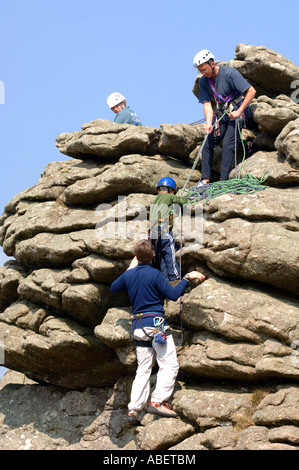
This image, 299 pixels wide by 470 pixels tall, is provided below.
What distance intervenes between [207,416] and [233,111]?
33.2 ft

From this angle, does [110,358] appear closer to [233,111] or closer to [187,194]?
[187,194]

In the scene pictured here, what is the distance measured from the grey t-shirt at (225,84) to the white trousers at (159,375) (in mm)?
9040

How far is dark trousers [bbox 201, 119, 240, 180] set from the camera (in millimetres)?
18703

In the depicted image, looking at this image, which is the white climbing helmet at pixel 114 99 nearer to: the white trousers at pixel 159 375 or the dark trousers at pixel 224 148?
the dark trousers at pixel 224 148

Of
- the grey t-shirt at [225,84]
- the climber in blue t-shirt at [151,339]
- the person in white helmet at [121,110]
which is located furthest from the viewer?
the person in white helmet at [121,110]

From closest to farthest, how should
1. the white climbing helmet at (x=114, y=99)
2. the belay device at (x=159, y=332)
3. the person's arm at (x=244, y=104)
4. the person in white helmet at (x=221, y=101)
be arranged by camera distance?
1. the belay device at (x=159, y=332)
2. the person's arm at (x=244, y=104)
3. the person in white helmet at (x=221, y=101)
4. the white climbing helmet at (x=114, y=99)

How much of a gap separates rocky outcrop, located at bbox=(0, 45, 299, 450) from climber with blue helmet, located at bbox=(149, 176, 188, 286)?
1.67 feet

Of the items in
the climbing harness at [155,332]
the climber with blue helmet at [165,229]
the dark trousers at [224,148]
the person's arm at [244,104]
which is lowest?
the climbing harness at [155,332]

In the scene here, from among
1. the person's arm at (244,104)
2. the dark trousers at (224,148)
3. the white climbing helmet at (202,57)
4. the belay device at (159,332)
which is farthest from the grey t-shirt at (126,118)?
the belay device at (159,332)

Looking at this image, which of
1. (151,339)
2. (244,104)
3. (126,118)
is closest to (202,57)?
(244,104)

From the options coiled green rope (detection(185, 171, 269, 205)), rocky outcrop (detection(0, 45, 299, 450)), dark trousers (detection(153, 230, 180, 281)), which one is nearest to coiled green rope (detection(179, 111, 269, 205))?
coiled green rope (detection(185, 171, 269, 205))

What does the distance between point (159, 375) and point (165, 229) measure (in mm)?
4481

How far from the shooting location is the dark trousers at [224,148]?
18703 millimetres

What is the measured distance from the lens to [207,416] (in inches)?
529
